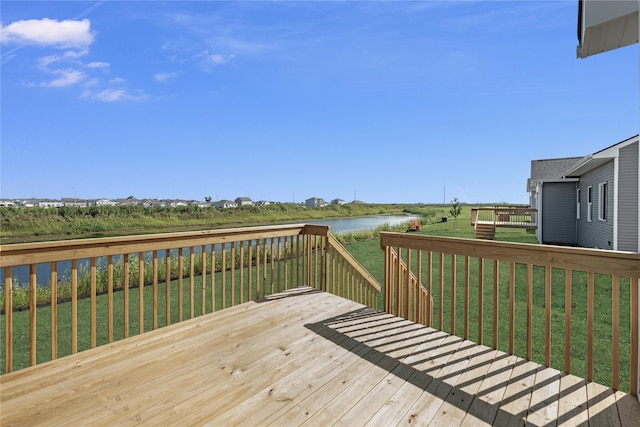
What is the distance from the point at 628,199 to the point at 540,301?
512 cm

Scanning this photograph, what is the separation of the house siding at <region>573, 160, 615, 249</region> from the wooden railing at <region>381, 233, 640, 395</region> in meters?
3.48

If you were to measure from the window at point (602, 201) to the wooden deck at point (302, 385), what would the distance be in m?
10.8

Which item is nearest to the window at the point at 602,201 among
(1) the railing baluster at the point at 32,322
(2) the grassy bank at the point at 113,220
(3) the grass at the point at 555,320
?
(3) the grass at the point at 555,320

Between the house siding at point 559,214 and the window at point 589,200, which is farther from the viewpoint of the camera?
the house siding at point 559,214

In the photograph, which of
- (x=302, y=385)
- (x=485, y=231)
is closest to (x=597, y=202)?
(x=485, y=231)

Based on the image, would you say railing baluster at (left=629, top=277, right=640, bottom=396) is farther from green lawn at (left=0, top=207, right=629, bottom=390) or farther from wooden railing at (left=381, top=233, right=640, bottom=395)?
green lawn at (left=0, top=207, right=629, bottom=390)

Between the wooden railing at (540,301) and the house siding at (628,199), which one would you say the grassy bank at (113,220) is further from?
the house siding at (628,199)

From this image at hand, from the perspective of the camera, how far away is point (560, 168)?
66.0 ft

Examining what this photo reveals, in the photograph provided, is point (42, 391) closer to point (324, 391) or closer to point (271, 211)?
point (324, 391)

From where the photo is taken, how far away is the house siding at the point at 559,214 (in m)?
14.2

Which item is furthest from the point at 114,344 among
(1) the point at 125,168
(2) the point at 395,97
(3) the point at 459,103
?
(1) the point at 125,168

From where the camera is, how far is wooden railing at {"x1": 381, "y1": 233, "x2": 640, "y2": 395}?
2115mm

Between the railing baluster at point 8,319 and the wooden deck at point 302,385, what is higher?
the railing baluster at point 8,319

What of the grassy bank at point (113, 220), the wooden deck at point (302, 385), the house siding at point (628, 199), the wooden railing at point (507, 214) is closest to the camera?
the wooden deck at point (302, 385)
